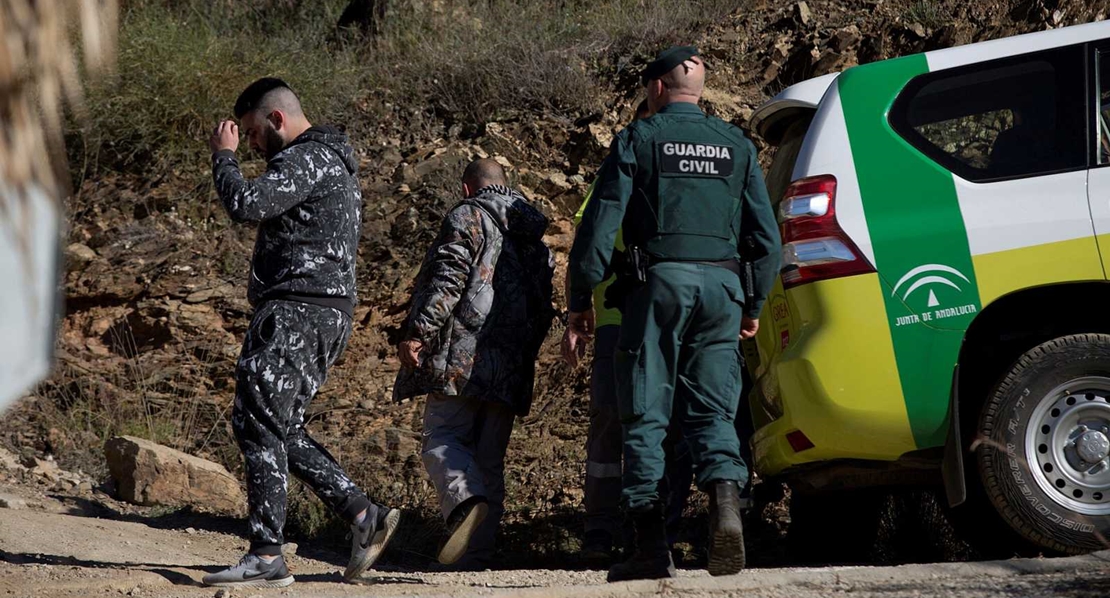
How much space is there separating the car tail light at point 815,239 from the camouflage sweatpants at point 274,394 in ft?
5.73

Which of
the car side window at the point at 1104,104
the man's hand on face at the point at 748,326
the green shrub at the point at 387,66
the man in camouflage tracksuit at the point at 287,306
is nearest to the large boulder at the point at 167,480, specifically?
the man in camouflage tracksuit at the point at 287,306

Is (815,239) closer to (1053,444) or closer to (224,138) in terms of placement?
(1053,444)

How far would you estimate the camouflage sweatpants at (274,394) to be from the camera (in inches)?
188

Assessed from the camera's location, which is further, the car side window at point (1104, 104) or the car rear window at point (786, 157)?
the car rear window at point (786, 157)

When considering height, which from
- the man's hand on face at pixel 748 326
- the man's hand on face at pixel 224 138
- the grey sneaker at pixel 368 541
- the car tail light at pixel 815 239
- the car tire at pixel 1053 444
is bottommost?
the grey sneaker at pixel 368 541

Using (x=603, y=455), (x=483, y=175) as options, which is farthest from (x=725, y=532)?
(x=483, y=175)

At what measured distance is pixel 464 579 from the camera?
4.94 metres

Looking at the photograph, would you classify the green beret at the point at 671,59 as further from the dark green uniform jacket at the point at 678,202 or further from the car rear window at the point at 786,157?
the car rear window at the point at 786,157

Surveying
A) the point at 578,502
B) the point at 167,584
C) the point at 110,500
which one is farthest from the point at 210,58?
the point at 167,584

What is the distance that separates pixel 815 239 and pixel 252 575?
240 centimetres

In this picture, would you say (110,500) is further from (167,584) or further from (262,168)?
(262,168)

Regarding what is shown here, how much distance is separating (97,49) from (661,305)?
2.28 metres

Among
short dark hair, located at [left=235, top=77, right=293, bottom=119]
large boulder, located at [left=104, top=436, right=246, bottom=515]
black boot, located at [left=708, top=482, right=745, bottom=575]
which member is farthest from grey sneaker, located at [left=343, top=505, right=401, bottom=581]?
large boulder, located at [left=104, top=436, right=246, bottom=515]

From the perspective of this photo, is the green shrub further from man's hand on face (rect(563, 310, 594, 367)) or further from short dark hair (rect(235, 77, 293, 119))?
man's hand on face (rect(563, 310, 594, 367))
